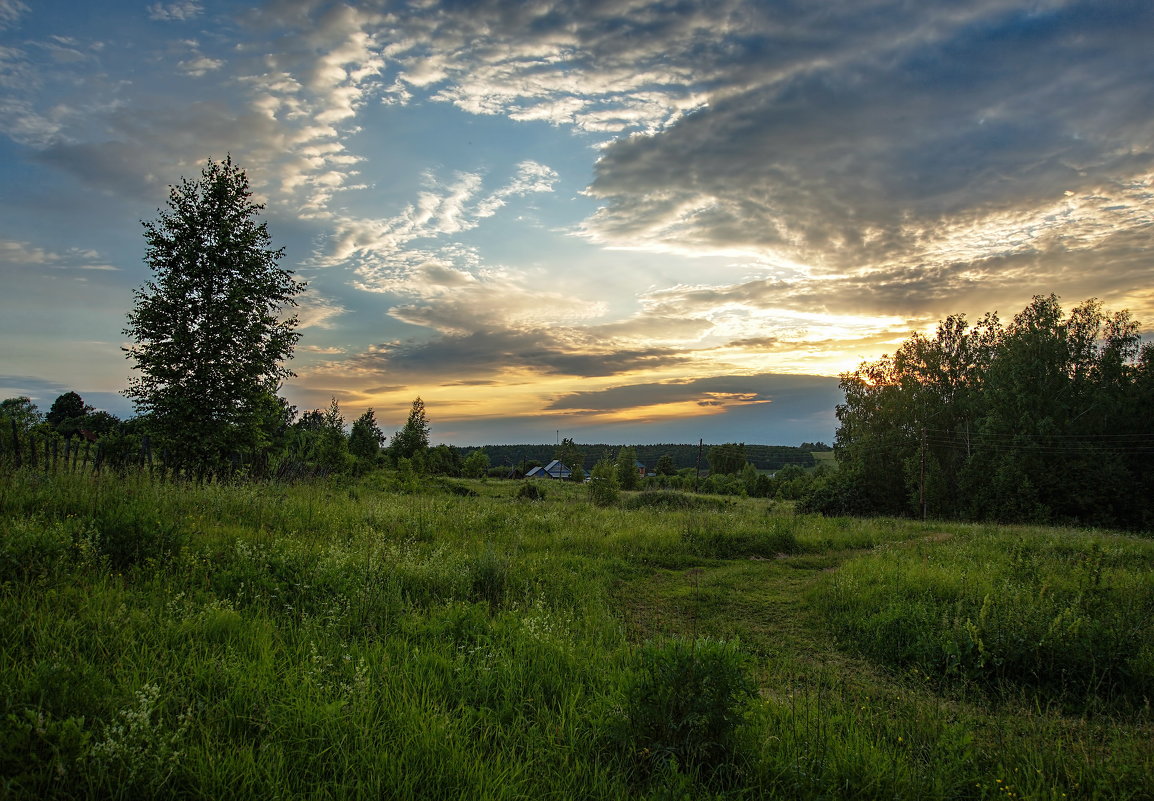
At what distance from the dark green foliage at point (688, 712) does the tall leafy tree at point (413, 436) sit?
55940mm

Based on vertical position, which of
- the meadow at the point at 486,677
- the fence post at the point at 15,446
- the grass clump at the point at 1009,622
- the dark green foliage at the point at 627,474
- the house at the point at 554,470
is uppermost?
the fence post at the point at 15,446

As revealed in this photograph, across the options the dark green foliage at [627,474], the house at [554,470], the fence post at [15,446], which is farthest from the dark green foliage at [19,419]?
the house at [554,470]

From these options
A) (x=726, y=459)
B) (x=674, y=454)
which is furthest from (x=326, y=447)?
(x=674, y=454)

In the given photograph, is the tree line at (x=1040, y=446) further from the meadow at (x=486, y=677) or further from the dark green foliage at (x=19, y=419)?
the dark green foliage at (x=19, y=419)

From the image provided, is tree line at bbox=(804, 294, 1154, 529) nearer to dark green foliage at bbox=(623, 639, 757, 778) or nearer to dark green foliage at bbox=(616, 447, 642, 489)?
dark green foliage at bbox=(616, 447, 642, 489)

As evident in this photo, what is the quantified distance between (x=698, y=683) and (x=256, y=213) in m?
A: 18.9

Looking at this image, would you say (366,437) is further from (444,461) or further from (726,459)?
(726,459)

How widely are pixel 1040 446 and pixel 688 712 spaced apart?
48.5 meters

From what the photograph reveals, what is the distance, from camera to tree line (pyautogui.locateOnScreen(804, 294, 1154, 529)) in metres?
38.5

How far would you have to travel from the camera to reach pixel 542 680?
14.0ft

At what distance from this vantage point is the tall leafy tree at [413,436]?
5872 cm

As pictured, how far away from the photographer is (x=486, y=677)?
4.09 meters

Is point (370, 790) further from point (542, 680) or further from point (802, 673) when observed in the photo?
point (802, 673)

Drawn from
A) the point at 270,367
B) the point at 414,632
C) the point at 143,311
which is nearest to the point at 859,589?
the point at 414,632
